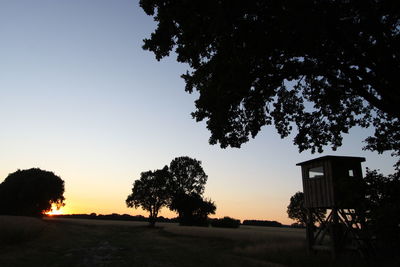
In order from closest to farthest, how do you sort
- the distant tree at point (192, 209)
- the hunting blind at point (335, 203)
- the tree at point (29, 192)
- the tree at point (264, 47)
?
the tree at point (264, 47) → the hunting blind at point (335, 203) → the distant tree at point (192, 209) → the tree at point (29, 192)

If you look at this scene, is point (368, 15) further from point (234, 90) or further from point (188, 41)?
point (188, 41)

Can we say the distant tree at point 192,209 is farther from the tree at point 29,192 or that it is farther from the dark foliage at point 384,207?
the dark foliage at point 384,207

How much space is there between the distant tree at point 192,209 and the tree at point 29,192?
3307 cm

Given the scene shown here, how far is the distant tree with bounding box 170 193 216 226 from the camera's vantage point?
64312mm

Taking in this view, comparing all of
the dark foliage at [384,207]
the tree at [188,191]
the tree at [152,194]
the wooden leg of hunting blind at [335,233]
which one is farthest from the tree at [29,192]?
the dark foliage at [384,207]

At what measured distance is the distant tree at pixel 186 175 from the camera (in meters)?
69.8

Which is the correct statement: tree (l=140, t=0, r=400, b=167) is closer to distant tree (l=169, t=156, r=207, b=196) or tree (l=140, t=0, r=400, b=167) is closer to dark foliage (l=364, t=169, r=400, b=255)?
dark foliage (l=364, t=169, r=400, b=255)

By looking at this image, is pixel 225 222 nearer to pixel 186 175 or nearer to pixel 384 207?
pixel 186 175

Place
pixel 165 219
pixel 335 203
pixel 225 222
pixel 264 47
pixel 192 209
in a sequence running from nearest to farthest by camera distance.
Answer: pixel 264 47, pixel 335 203, pixel 192 209, pixel 225 222, pixel 165 219

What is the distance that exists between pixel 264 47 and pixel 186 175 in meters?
62.8

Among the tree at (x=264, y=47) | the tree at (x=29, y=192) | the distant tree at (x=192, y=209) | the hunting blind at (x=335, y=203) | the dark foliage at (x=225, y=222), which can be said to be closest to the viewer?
the tree at (x=264, y=47)

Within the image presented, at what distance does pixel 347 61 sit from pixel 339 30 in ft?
7.24

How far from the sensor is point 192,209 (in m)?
64.7

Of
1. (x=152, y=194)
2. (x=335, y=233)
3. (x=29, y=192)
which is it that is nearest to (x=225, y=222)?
(x=152, y=194)
